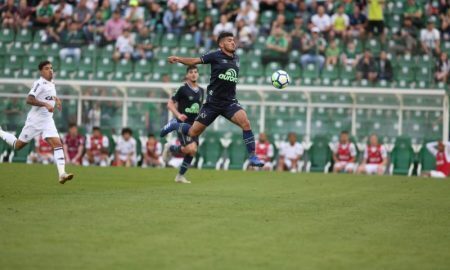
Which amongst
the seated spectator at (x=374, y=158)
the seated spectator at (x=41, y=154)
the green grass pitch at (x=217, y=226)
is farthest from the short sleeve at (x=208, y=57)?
the seated spectator at (x=41, y=154)

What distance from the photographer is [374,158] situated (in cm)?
2741

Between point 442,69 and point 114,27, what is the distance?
10.2 m

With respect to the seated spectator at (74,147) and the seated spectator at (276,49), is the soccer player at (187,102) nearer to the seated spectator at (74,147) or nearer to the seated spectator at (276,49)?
the seated spectator at (74,147)

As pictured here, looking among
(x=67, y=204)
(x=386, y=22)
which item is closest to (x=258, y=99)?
(x=386, y=22)

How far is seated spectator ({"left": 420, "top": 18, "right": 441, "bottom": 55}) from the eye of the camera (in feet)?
92.3

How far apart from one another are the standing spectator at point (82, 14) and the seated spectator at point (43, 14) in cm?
107

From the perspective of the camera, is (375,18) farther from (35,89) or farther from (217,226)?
(217,226)

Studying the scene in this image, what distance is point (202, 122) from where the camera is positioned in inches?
673

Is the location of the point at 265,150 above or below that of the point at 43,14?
below

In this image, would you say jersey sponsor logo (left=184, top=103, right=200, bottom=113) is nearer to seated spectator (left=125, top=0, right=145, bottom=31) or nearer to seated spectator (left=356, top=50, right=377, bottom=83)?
seated spectator (left=356, top=50, right=377, bottom=83)

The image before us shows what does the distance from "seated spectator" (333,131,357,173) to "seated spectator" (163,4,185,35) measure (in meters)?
6.62

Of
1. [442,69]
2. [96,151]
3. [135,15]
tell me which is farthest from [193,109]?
Result: [135,15]

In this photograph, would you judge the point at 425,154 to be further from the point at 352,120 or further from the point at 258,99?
the point at 258,99

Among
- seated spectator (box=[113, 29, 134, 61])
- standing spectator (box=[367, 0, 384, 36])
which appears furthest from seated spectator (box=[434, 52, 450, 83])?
seated spectator (box=[113, 29, 134, 61])
